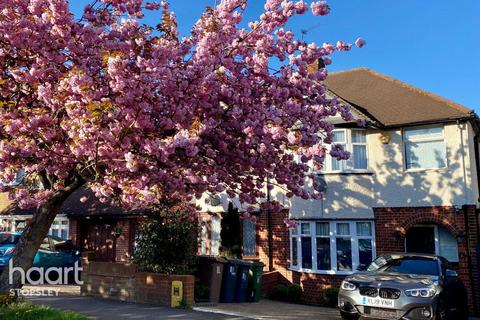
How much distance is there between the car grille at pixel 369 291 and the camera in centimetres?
874

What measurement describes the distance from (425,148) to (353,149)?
2178mm

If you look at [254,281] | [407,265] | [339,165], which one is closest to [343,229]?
[339,165]

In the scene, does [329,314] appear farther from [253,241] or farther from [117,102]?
[117,102]

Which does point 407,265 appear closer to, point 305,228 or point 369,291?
point 369,291

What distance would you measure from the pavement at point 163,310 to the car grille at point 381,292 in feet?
7.36

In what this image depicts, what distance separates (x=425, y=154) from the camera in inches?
562

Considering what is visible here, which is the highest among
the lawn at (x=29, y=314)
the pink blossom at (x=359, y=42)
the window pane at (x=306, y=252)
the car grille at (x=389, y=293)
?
the pink blossom at (x=359, y=42)

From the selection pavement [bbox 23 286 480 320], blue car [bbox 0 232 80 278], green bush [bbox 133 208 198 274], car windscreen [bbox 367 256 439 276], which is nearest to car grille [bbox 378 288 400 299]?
car windscreen [bbox 367 256 439 276]

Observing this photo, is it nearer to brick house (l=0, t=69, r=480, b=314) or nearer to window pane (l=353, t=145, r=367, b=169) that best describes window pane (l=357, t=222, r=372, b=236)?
brick house (l=0, t=69, r=480, b=314)

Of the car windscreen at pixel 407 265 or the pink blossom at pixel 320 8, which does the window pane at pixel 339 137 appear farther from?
the pink blossom at pixel 320 8

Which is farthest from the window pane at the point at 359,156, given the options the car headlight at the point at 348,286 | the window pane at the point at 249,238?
the car headlight at the point at 348,286

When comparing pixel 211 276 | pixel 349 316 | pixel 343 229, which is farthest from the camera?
pixel 343 229

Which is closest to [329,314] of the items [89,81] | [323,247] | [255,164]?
[323,247]

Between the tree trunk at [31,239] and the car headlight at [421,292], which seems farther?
the tree trunk at [31,239]
